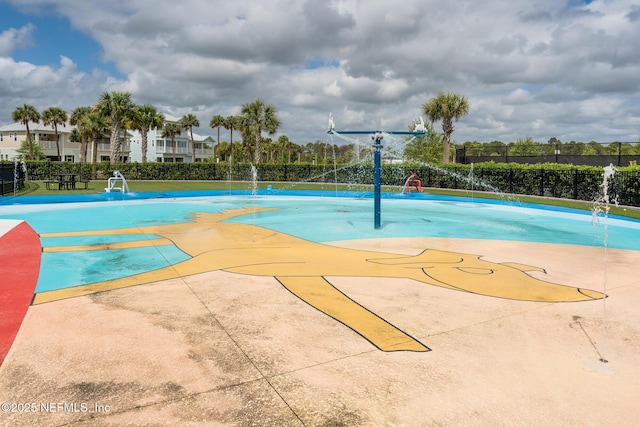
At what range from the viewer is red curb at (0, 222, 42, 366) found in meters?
5.04

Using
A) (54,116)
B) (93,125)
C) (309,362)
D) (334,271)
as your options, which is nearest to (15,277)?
(334,271)

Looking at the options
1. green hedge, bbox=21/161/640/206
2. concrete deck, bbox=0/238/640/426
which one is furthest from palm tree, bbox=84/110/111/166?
concrete deck, bbox=0/238/640/426

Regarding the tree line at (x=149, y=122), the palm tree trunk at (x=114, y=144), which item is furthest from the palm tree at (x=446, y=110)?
the palm tree trunk at (x=114, y=144)

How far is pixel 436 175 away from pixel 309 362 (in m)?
31.2

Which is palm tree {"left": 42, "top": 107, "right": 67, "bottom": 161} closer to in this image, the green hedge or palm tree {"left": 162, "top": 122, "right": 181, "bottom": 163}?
palm tree {"left": 162, "top": 122, "right": 181, "bottom": 163}

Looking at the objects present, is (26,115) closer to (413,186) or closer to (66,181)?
(66,181)

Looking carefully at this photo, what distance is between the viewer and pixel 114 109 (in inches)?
1789

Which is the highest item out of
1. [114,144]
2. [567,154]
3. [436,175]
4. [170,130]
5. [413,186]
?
[170,130]

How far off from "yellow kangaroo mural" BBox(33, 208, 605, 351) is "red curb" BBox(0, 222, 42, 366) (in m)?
0.31

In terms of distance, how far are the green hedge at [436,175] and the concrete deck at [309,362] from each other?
745 inches

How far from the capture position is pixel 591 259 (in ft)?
31.0

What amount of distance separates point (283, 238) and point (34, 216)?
1066cm

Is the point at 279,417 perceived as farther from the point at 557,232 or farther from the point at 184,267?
the point at 557,232

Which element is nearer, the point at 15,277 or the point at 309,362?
the point at 309,362
